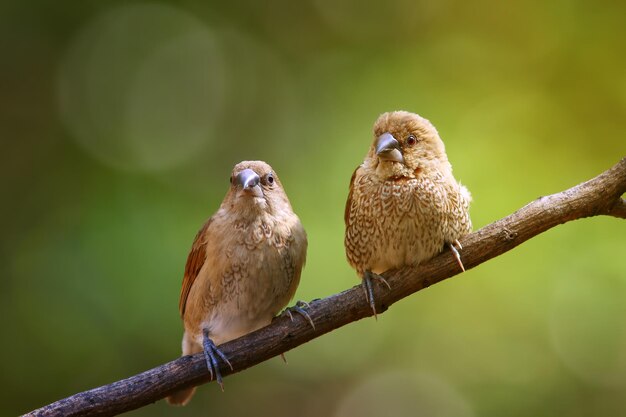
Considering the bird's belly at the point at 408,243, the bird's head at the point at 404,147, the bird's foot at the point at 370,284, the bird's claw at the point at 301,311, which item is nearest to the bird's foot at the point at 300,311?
the bird's claw at the point at 301,311

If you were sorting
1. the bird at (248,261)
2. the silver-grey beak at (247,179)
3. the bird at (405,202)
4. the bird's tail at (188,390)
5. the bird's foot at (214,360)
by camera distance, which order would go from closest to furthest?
the bird's foot at (214,360) → the bird at (405,202) → the silver-grey beak at (247,179) → the bird at (248,261) → the bird's tail at (188,390)

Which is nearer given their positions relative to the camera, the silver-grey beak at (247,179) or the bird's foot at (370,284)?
the bird's foot at (370,284)

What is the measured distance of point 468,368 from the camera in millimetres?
5590

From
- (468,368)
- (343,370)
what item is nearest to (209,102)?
(343,370)

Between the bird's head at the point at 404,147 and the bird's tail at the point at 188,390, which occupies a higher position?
the bird's head at the point at 404,147

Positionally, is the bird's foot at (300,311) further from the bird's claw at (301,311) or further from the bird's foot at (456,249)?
the bird's foot at (456,249)

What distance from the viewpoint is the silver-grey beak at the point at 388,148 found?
127 inches

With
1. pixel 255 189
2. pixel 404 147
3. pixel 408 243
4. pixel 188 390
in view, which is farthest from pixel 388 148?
pixel 188 390

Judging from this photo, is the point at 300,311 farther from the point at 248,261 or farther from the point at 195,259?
the point at 195,259

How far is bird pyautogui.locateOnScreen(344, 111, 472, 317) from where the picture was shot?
3.30m

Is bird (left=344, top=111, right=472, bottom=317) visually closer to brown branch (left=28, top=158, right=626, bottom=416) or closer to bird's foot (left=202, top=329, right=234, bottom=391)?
brown branch (left=28, top=158, right=626, bottom=416)

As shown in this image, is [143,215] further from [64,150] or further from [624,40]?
[624,40]

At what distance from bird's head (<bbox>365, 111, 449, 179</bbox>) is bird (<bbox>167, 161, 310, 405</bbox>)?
1.58 ft

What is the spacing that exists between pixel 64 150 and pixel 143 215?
1061 millimetres
